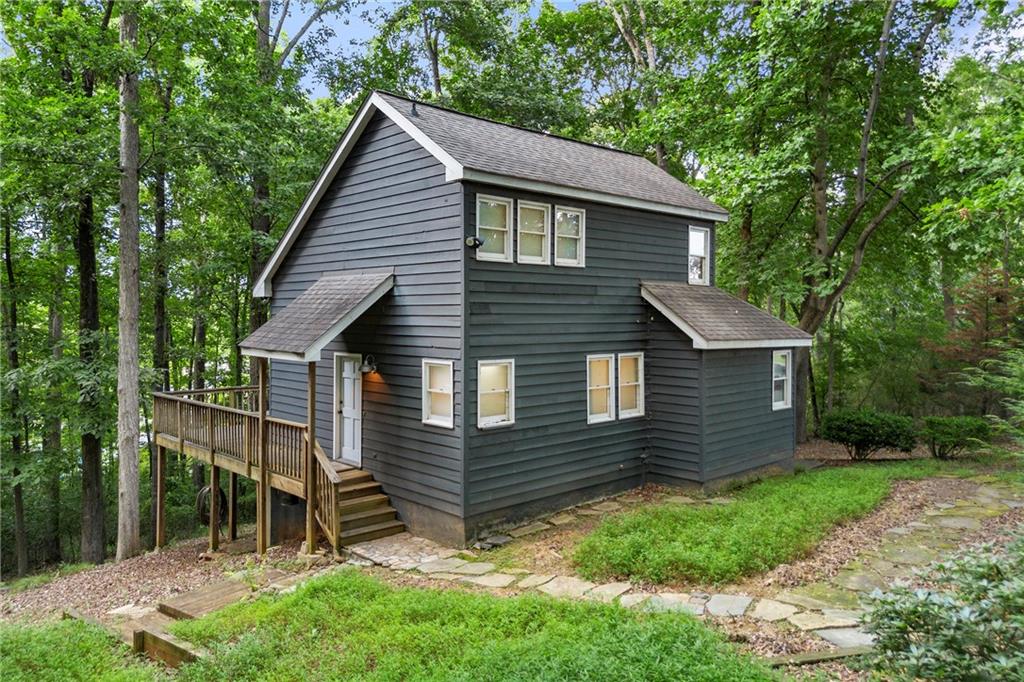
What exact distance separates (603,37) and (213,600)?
73.1ft

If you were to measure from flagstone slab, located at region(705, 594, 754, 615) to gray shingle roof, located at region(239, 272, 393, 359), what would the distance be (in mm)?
6139

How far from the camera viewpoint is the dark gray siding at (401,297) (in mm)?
9008

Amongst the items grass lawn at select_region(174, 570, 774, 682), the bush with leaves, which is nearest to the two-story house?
grass lawn at select_region(174, 570, 774, 682)

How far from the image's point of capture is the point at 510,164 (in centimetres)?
967

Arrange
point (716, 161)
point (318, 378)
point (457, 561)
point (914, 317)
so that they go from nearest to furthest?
1. point (457, 561)
2. point (318, 378)
3. point (716, 161)
4. point (914, 317)

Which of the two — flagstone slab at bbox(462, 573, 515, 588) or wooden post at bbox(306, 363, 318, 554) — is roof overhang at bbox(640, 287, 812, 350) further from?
wooden post at bbox(306, 363, 318, 554)

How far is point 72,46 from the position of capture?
10656 millimetres

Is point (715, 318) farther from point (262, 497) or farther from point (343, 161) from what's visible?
point (262, 497)

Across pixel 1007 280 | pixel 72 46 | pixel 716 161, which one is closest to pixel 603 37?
pixel 716 161

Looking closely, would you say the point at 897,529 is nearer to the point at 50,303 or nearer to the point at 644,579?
the point at 644,579

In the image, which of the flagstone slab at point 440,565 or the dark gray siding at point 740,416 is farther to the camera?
the dark gray siding at point 740,416

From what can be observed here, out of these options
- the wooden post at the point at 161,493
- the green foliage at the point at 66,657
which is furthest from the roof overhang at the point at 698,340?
the wooden post at the point at 161,493

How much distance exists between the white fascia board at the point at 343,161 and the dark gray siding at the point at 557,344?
62 centimetres

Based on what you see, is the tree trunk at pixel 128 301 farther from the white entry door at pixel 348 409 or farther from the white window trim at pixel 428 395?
the white window trim at pixel 428 395
